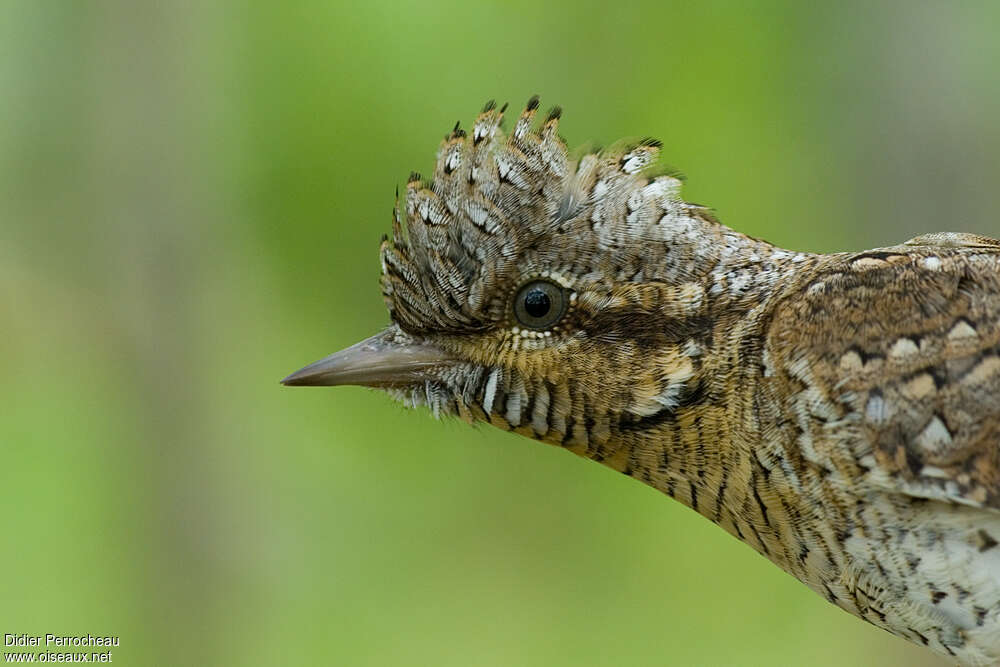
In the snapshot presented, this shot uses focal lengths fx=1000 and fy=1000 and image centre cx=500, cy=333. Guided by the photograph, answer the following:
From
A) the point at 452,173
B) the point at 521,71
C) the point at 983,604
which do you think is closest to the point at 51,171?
the point at 521,71

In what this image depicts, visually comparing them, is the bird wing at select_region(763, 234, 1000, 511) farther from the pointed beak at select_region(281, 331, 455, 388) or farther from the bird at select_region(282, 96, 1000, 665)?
the pointed beak at select_region(281, 331, 455, 388)

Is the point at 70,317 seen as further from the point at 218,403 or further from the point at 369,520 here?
the point at 369,520

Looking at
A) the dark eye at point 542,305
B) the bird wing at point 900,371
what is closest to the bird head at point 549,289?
the dark eye at point 542,305

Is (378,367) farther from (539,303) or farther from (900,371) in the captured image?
(900,371)

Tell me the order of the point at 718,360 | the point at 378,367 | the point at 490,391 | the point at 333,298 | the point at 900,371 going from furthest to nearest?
the point at 333,298, the point at 378,367, the point at 490,391, the point at 718,360, the point at 900,371

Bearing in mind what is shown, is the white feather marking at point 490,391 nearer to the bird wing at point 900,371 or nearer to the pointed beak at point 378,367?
the pointed beak at point 378,367

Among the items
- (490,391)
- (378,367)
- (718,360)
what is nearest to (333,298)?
(378,367)

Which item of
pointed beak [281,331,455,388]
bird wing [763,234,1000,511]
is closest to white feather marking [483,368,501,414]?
pointed beak [281,331,455,388]

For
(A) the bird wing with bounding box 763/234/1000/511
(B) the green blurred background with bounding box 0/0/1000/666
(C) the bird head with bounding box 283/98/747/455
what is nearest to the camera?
(A) the bird wing with bounding box 763/234/1000/511
